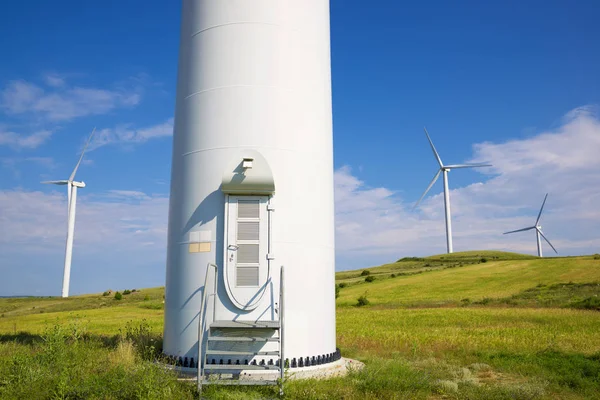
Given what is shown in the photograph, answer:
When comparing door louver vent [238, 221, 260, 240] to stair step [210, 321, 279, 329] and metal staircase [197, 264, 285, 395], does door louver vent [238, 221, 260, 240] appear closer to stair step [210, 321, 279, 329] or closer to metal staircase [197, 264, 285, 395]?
metal staircase [197, 264, 285, 395]

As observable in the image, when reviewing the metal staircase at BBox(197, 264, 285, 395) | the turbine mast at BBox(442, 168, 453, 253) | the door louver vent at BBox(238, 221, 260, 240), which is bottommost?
the metal staircase at BBox(197, 264, 285, 395)

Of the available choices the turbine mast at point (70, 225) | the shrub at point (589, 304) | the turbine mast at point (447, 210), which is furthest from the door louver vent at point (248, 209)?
the turbine mast at point (447, 210)

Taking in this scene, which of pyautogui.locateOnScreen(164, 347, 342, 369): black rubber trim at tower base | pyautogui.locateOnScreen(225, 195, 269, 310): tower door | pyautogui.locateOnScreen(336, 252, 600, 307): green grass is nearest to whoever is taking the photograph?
pyautogui.locateOnScreen(164, 347, 342, 369): black rubber trim at tower base

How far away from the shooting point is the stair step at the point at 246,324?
9.30m

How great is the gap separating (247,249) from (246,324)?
1.55m

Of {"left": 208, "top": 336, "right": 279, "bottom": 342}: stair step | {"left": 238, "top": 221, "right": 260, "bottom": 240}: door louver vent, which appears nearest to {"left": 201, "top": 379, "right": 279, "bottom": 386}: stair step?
{"left": 208, "top": 336, "right": 279, "bottom": 342}: stair step

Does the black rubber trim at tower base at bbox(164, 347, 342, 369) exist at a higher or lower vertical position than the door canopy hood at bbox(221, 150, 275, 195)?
lower

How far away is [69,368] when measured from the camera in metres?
9.22

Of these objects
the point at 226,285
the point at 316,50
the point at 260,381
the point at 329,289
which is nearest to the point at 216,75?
the point at 316,50

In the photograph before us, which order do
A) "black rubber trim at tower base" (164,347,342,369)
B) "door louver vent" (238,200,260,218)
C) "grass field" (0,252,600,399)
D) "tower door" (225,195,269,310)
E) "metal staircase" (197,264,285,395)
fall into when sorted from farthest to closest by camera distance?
"door louver vent" (238,200,260,218) → "tower door" (225,195,269,310) → "black rubber trim at tower base" (164,347,342,369) → "metal staircase" (197,264,285,395) → "grass field" (0,252,600,399)

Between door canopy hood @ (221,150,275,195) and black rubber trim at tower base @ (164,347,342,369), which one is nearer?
black rubber trim at tower base @ (164,347,342,369)

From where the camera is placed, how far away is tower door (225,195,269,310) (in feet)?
32.9

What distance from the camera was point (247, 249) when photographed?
10234 millimetres

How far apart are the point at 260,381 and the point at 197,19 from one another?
8.24 m
